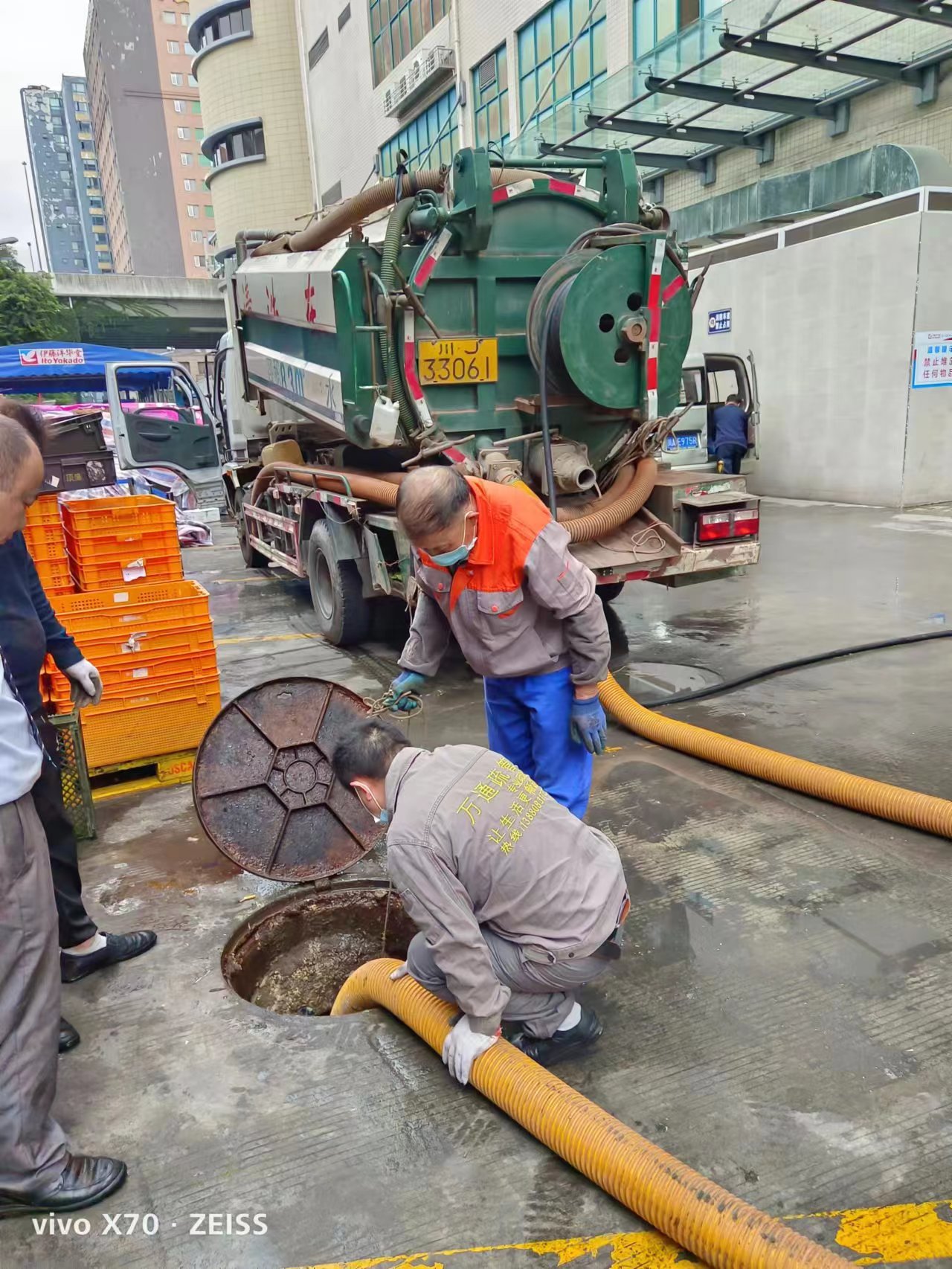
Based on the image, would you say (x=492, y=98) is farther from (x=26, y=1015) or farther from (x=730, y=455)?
(x=26, y=1015)

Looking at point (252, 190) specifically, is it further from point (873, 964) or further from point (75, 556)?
point (873, 964)

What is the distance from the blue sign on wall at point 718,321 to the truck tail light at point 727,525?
10.1m

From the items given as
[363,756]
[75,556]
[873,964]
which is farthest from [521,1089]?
[75,556]

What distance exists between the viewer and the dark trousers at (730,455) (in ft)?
39.3

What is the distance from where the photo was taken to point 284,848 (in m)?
3.45

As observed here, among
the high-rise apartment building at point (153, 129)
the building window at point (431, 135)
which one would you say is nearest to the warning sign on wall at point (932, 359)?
the building window at point (431, 135)

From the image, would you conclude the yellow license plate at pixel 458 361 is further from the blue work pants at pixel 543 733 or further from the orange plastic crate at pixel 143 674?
the blue work pants at pixel 543 733

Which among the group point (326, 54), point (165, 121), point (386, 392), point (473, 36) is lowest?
point (386, 392)

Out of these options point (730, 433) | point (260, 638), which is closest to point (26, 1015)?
point (260, 638)

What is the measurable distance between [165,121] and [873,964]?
9235 cm

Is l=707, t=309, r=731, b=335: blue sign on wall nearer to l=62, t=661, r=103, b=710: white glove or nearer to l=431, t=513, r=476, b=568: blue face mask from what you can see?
l=431, t=513, r=476, b=568: blue face mask

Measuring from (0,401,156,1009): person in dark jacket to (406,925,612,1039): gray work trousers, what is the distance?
3.61ft

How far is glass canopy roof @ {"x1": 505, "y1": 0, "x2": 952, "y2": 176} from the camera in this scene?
11.1 meters

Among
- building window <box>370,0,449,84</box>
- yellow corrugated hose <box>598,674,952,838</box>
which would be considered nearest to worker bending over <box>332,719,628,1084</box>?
yellow corrugated hose <box>598,674,952,838</box>
